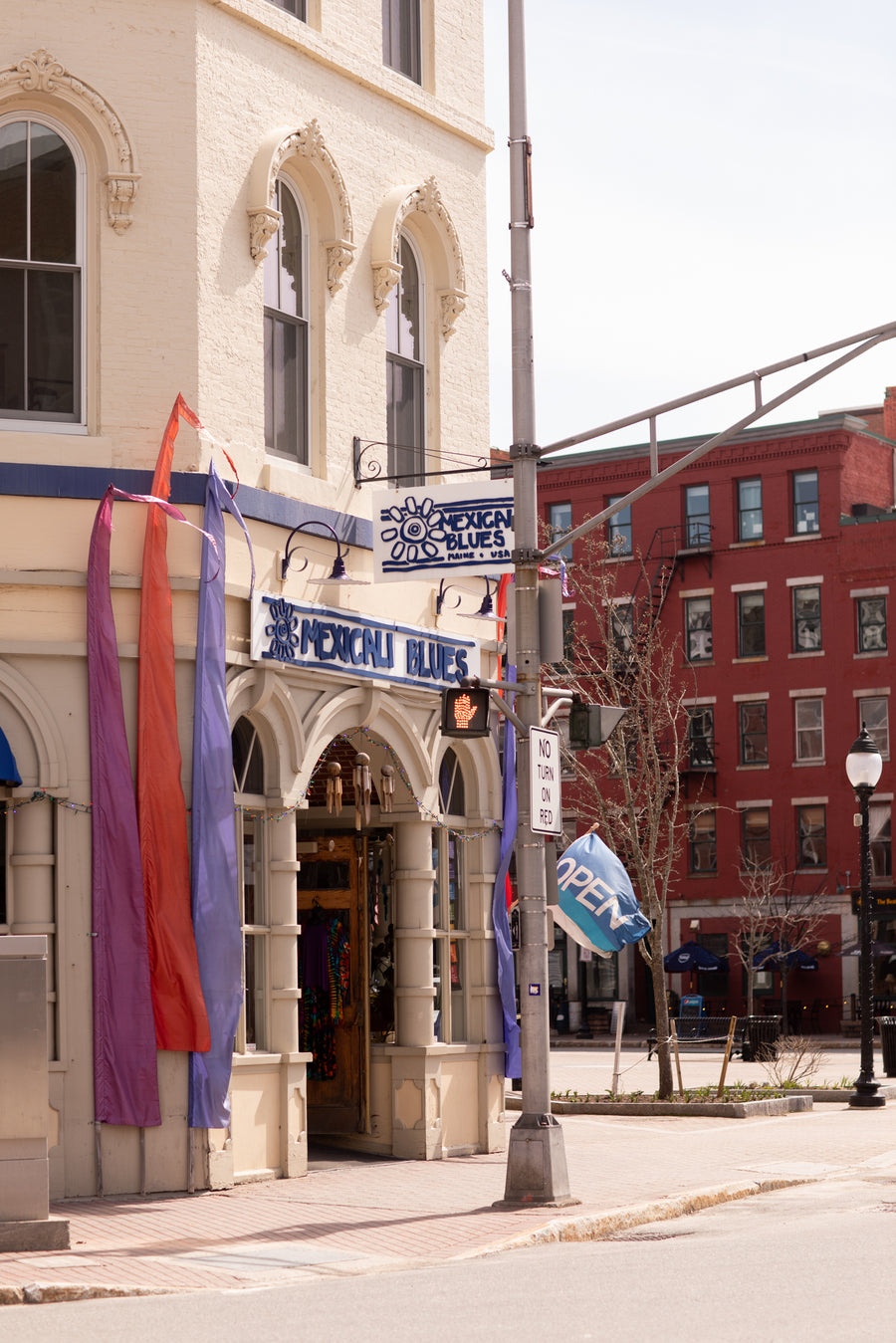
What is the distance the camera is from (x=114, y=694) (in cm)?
1491

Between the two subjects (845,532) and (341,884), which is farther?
(845,532)

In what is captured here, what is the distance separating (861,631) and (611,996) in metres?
14.0

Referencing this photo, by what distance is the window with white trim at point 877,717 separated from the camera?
57.1 metres

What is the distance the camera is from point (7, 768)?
14516 millimetres

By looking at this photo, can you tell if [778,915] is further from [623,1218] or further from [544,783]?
[623,1218]

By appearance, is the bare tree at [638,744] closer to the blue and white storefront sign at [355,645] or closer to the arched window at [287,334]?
the blue and white storefront sign at [355,645]

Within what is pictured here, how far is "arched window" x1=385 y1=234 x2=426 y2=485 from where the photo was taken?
18.6 meters

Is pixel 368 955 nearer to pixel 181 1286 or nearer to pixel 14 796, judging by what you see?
pixel 14 796

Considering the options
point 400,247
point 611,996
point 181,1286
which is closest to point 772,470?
point 611,996

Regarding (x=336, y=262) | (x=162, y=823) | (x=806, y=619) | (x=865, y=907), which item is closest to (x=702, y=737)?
(x=806, y=619)

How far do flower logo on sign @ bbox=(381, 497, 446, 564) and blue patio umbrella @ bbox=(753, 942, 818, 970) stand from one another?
40.9m

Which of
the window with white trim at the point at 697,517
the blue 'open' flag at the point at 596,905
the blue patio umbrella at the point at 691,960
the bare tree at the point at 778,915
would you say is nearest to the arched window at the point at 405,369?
the blue 'open' flag at the point at 596,905

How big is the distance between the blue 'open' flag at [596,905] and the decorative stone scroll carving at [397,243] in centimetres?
705

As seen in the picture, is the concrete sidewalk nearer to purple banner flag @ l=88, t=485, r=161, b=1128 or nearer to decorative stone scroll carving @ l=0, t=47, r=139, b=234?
purple banner flag @ l=88, t=485, r=161, b=1128
